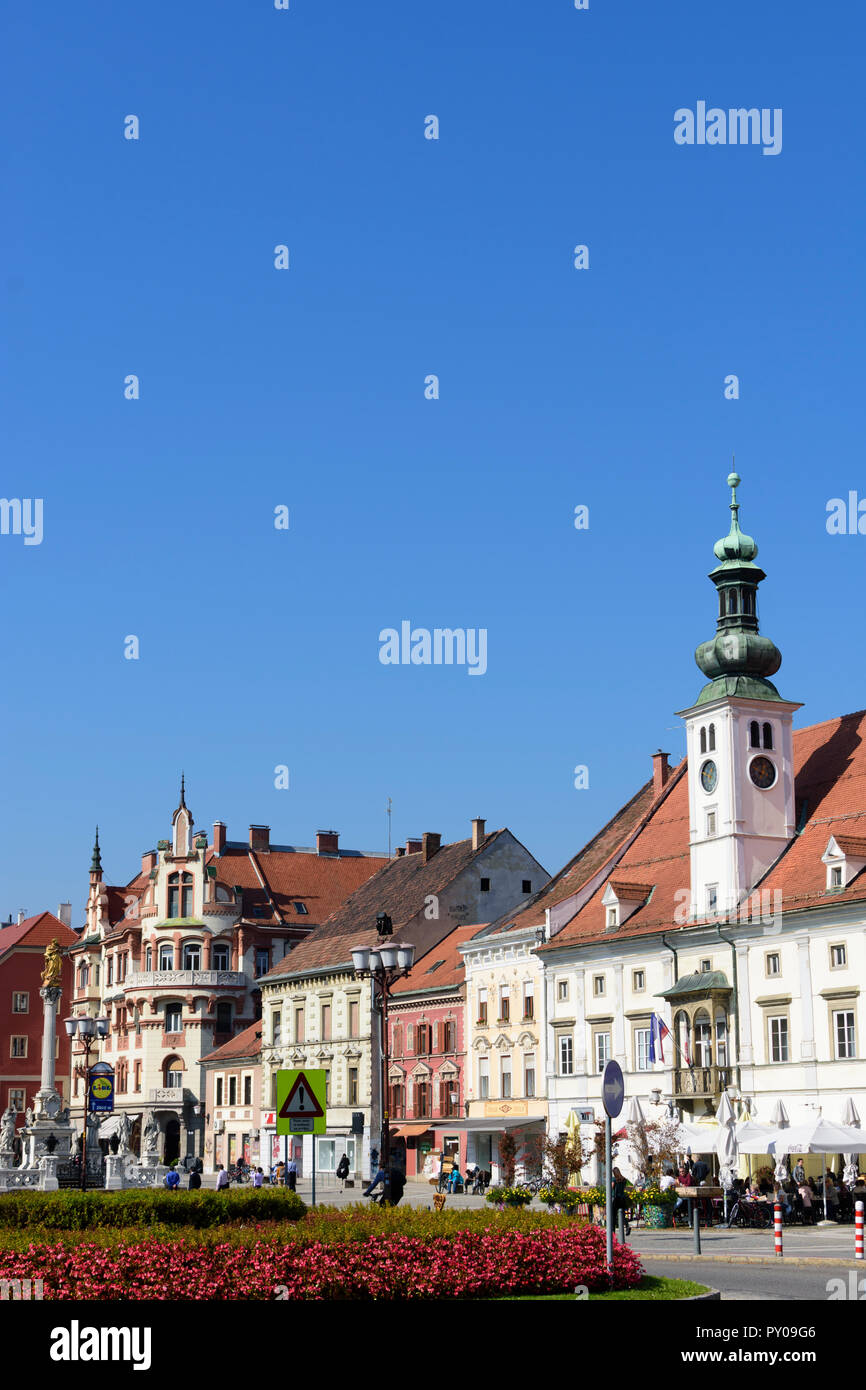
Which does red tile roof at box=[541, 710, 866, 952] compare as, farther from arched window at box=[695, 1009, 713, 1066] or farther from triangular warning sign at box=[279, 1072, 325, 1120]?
triangular warning sign at box=[279, 1072, 325, 1120]

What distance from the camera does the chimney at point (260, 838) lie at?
105500 millimetres

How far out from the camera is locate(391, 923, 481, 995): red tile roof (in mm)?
70938

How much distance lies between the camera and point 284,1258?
17.9 metres

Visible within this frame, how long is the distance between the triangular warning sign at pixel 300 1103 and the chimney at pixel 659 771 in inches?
1759

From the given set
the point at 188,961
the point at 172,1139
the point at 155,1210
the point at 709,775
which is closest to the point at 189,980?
the point at 188,961

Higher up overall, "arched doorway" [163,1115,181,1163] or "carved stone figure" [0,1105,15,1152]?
"carved stone figure" [0,1105,15,1152]

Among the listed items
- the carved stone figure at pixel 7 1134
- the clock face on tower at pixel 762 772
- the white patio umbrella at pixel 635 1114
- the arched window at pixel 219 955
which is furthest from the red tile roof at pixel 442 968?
the white patio umbrella at pixel 635 1114

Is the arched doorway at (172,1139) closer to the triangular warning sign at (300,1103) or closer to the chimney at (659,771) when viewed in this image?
the chimney at (659,771)

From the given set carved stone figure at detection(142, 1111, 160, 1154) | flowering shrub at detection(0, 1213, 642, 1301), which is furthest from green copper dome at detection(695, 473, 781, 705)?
flowering shrub at detection(0, 1213, 642, 1301)

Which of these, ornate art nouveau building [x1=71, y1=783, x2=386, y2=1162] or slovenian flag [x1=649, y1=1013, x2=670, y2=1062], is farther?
ornate art nouveau building [x1=71, y1=783, x2=386, y2=1162]

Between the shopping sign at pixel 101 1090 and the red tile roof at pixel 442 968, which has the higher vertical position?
the red tile roof at pixel 442 968

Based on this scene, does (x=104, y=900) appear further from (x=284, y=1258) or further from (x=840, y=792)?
(x=284, y=1258)

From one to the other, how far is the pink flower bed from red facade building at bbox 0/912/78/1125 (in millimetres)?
94520

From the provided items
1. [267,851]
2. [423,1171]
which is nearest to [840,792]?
[423,1171]
